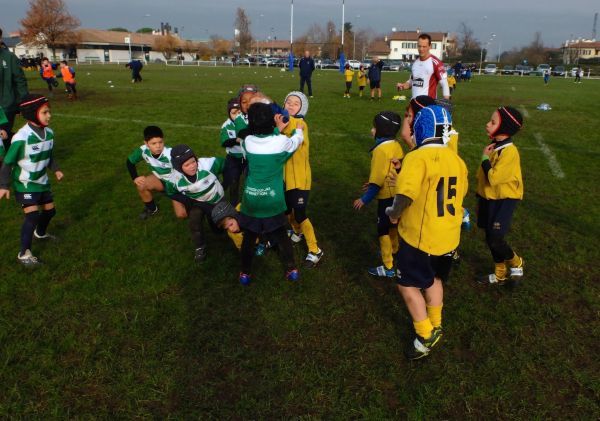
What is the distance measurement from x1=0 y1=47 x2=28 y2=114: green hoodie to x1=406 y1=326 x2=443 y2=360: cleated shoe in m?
8.25

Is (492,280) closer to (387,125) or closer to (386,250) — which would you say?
(386,250)

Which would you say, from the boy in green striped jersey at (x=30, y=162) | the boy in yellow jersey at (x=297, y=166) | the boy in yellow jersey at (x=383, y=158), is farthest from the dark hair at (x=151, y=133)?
the boy in yellow jersey at (x=383, y=158)

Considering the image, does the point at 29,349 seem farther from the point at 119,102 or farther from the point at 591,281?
the point at 119,102

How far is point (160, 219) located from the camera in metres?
6.45

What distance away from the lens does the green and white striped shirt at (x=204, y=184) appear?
470cm

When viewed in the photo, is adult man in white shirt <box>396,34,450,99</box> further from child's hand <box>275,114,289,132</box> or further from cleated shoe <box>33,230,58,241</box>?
cleated shoe <box>33,230,58,241</box>

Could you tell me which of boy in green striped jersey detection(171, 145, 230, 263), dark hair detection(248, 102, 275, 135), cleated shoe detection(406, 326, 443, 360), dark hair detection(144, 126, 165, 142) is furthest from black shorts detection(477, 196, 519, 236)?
dark hair detection(144, 126, 165, 142)

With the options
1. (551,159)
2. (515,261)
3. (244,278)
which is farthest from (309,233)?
(551,159)

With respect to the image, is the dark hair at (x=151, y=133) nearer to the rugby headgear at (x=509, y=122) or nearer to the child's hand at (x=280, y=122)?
the child's hand at (x=280, y=122)

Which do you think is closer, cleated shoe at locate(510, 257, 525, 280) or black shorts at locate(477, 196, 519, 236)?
black shorts at locate(477, 196, 519, 236)

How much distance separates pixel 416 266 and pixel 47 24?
251 ft

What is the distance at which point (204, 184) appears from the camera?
4.74 metres

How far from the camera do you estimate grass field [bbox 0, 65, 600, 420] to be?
3189 millimetres

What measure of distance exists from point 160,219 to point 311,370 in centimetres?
388
